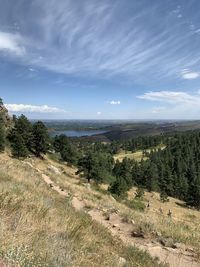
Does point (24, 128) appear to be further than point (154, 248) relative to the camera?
Yes

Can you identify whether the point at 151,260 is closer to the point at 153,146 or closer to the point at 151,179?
the point at 151,179

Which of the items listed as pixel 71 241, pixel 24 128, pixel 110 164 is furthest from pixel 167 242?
pixel 110 164

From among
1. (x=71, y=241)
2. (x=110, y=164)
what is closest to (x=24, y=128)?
(x=110, y=164)

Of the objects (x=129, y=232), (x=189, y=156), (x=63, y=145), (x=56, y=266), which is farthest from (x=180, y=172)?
(x=56, y=266)

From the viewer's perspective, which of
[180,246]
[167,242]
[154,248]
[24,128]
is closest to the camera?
[154,248]

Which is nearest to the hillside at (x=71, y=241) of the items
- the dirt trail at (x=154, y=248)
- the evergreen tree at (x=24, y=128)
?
the dirt trail at (x=154, y=248)

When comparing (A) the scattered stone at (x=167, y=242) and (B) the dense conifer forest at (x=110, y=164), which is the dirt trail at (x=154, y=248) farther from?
(B) the dense conifer forest at (x=110, y=164)

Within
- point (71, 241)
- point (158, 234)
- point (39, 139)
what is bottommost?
point (39, 139)

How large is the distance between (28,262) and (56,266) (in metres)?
0.36

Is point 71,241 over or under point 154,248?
over

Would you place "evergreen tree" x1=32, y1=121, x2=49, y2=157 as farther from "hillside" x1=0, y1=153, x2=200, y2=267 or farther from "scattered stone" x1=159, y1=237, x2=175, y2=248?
"scattered stone" x1=159, y1=237, x2=175, y2=248

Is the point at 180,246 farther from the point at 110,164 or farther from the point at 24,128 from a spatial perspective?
the point at 110,164

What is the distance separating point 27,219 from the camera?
18.1ft

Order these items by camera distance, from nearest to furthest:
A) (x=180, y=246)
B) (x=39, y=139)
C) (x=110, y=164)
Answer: (x=180, y=246)
(x=39, y=139)
(x=110, y=164)
